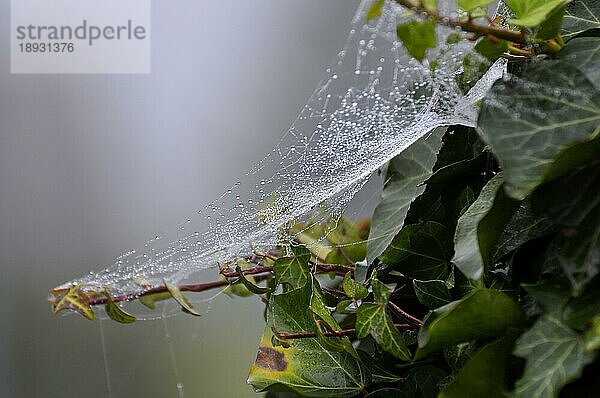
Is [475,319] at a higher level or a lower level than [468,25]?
lower

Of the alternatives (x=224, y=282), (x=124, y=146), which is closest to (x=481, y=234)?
(x=224, y=282)

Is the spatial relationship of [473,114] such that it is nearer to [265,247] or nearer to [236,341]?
[265,247]

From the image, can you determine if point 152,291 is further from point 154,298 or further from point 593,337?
point 593,337

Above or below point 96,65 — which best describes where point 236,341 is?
below

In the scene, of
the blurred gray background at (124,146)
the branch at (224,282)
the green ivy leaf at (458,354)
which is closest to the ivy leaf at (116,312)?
the branch at (224,282)

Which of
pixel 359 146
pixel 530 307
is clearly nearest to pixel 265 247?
pixel 359 146

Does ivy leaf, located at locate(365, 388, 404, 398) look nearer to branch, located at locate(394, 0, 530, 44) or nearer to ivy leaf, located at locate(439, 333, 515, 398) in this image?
ivy leaf, located at locate(439, 333, 515, 398)
